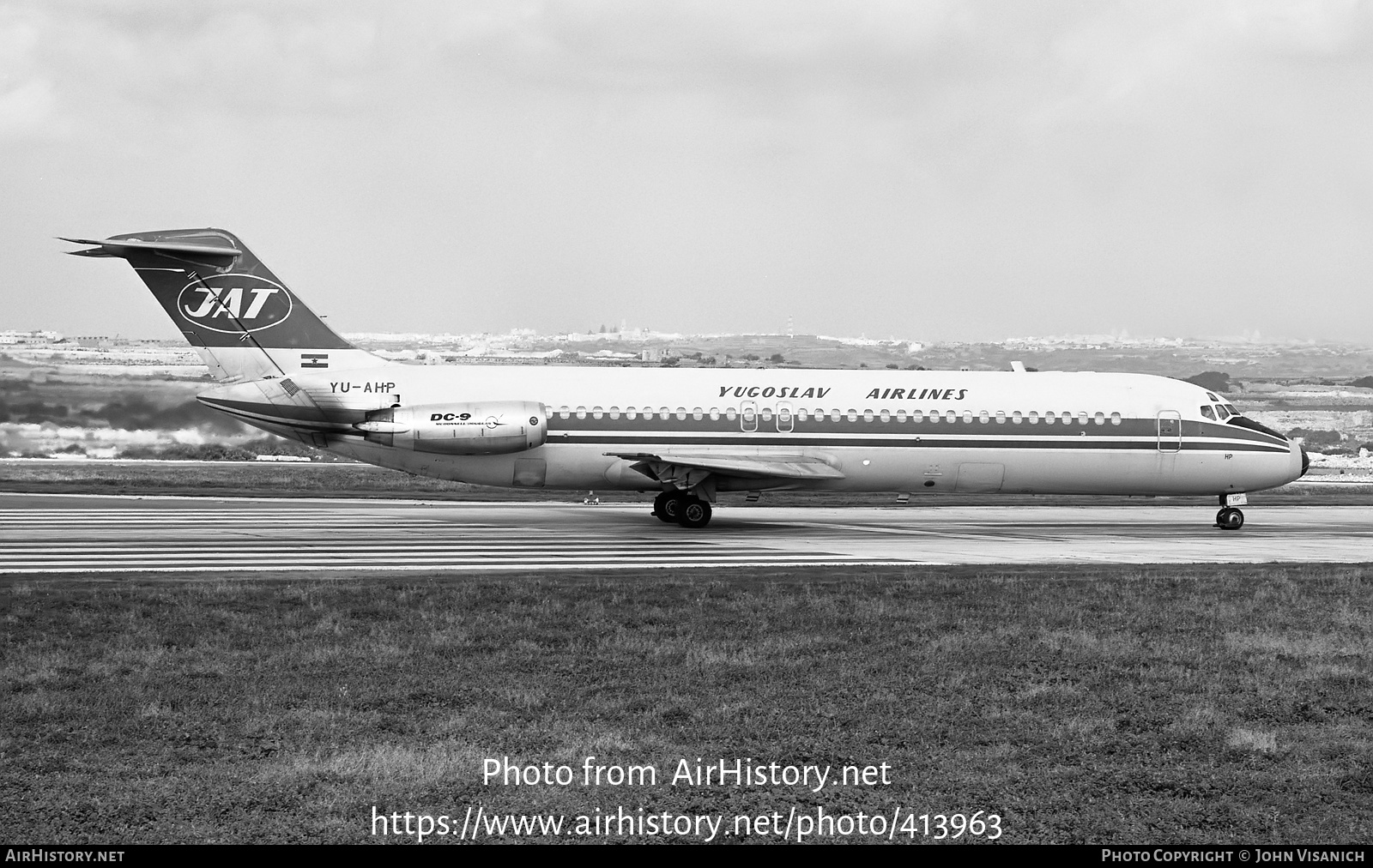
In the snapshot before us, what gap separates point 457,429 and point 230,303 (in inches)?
216

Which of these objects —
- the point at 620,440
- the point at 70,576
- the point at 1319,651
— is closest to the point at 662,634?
the point at 1319,651

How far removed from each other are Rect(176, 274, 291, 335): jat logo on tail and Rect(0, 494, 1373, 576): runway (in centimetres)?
415

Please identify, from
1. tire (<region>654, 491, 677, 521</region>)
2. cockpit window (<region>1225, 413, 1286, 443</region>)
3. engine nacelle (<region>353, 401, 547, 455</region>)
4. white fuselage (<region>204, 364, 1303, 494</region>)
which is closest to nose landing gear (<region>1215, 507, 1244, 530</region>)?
white fuselage (<region>204, 364, 1303, 494</region>)

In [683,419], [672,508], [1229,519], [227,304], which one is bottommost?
[1229,519]

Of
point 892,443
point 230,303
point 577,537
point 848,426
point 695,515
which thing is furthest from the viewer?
point 892,443

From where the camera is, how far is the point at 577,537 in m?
24.8

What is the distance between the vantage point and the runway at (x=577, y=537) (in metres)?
20.3

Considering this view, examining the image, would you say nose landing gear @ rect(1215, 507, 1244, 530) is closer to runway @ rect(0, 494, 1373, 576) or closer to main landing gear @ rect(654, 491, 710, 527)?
runway @ rect(0, 494, 1373, 576)

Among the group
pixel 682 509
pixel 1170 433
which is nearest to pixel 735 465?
pixel 682 509

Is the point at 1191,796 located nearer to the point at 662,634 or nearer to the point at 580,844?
the point at 580,844

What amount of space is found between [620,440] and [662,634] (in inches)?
542

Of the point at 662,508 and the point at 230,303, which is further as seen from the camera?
the point at 662,508

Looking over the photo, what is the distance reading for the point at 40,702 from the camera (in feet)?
33.1

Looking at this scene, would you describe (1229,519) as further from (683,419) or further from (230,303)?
(230,303)
